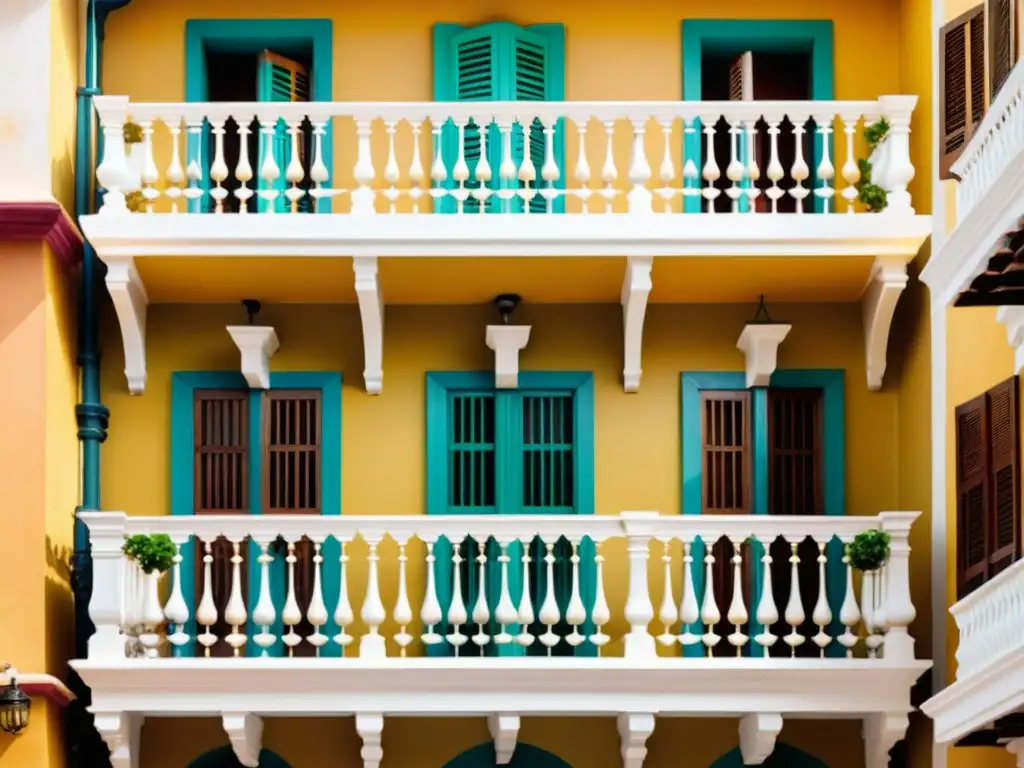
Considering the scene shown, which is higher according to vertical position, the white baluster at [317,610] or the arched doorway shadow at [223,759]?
the white baluster at [317,610]

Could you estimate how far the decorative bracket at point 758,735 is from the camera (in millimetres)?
16359

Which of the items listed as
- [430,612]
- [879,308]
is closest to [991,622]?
[879,308]

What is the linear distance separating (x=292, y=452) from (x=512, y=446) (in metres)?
1.75

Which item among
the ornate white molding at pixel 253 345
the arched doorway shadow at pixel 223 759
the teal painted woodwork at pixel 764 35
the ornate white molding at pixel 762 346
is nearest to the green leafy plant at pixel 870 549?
the ornate white molding at pixel 762 346

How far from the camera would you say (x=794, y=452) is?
17.9 m

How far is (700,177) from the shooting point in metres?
17.7

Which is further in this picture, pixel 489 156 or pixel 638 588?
pixel 489 156

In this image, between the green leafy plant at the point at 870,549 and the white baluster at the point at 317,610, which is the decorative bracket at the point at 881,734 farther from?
the white baluster at the point at 317,610

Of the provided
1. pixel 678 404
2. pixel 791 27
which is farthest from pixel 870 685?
pixel 791 27

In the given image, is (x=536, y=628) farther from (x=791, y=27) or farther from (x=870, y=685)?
(x=791, y=27)

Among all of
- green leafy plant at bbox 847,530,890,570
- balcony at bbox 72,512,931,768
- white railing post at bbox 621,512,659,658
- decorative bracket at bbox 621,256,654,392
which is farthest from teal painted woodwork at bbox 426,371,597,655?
green leafy plant at bbox 847,530,890,570

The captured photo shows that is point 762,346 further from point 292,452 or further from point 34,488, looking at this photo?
point 34,488

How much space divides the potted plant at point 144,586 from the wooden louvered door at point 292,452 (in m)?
1.54

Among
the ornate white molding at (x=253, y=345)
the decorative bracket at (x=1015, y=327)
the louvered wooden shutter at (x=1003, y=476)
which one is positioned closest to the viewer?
the decorative bracket at (x=1015, y=327)
